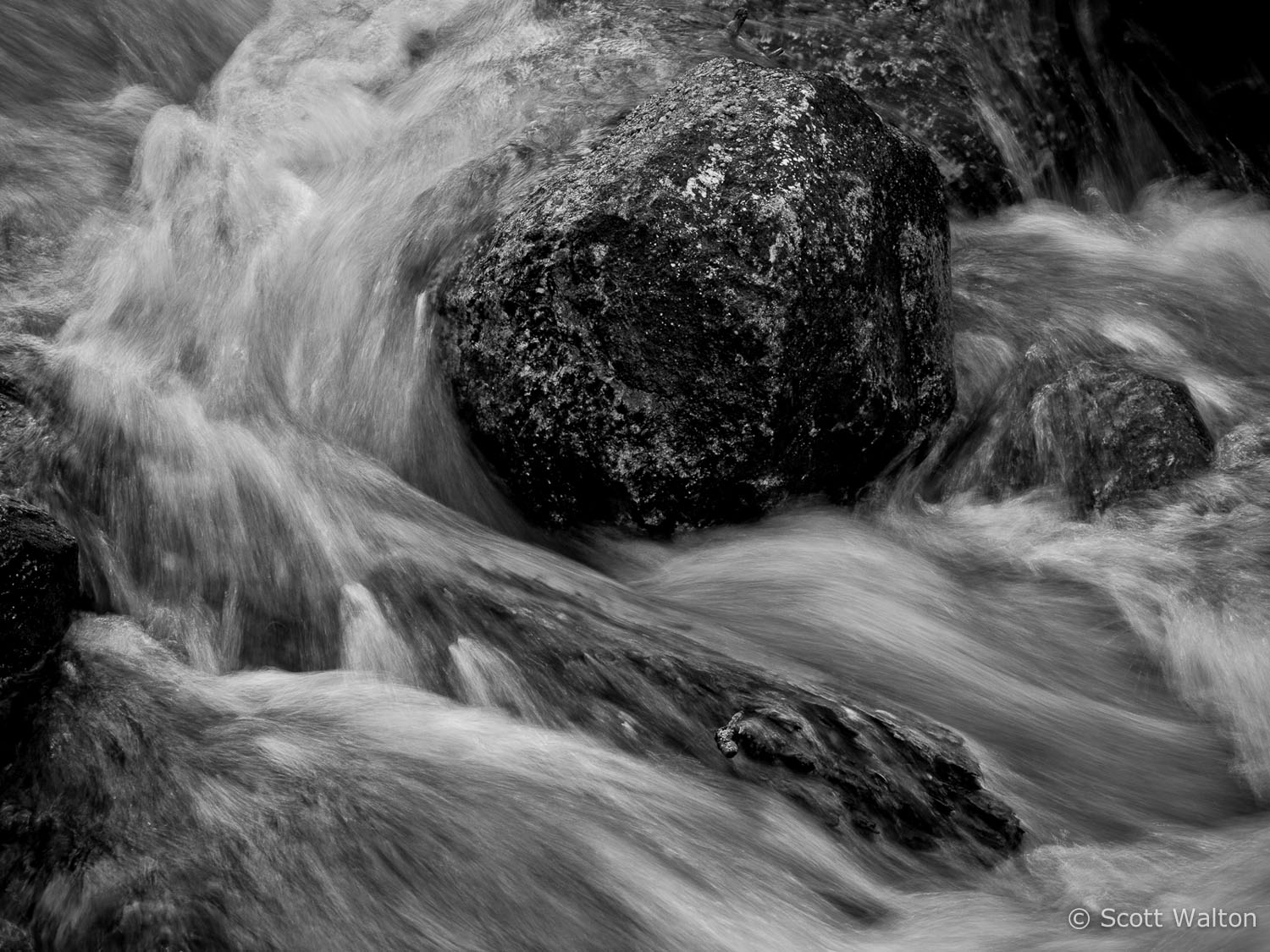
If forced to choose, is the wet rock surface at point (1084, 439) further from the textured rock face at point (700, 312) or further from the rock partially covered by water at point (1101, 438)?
the textured rock face at point (700, 312)

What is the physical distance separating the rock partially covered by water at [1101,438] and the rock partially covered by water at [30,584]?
10.8ft

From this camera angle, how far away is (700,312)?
12.5 feet

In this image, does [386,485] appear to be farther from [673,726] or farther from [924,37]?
[924,37]

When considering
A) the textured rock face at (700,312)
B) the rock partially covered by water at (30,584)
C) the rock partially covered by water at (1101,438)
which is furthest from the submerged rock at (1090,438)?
the rock partially covered by water at (30,584)

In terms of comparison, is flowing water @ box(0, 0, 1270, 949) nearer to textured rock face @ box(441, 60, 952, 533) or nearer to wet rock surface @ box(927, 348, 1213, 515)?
wet rock surface @ box(927, 348, 1213, 515)

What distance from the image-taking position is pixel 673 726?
10.9ft

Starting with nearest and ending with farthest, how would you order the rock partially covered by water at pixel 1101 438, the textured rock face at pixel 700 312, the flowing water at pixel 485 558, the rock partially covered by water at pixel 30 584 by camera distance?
the flowing water at pixel 485 558 → the rock partially covered by water at pixel 30 584 → the textured rock face at pixel 700 312 → the rock partially covered by water at pixel 1101 438

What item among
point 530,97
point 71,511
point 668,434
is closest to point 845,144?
point 668,434

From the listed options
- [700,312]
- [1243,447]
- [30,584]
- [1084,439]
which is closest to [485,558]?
[700,312]

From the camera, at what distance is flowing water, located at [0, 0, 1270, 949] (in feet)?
9.68

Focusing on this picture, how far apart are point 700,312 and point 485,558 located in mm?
1094

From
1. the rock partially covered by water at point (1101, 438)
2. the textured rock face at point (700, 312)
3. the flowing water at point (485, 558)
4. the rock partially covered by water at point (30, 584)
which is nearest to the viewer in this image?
the flowing water at point (485, 558)

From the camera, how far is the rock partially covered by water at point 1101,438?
4340 mm

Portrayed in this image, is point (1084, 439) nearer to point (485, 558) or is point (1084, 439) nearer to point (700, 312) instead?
point (700, 312)
